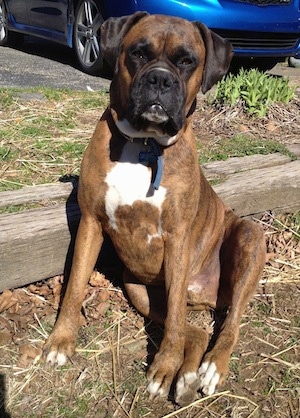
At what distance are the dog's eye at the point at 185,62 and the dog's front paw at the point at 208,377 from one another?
1.48 meters

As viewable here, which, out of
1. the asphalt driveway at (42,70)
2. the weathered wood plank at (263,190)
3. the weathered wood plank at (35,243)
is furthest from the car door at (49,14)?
the weathered wood plank at (35,243)

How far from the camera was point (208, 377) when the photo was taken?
269 cm

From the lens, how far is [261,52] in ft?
23.2

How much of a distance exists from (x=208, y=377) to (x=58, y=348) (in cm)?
76

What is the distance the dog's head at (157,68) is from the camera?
261 centimetres

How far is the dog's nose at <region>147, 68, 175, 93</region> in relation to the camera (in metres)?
2.58

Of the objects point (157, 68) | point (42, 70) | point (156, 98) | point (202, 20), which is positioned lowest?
point (42, 70)

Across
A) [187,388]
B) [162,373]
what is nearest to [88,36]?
[162,373]

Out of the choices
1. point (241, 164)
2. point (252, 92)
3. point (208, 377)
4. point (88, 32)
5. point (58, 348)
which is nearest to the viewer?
point (208, 377)

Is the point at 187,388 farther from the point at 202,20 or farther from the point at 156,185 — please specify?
the point at 202,20

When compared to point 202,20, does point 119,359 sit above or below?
below

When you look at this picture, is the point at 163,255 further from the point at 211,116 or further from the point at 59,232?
the point at 211,116

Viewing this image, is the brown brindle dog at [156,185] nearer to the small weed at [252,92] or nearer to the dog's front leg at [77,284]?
the dog's front leg at [77,284]

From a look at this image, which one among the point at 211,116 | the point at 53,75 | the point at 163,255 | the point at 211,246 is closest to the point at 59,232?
the point at 163,255
